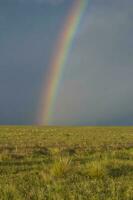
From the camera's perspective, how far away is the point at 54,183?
10.2m

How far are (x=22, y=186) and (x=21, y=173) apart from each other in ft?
8.54

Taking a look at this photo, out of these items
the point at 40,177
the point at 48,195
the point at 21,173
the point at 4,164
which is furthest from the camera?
the point at 4,164

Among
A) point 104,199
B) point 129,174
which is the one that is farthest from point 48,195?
point 129,174

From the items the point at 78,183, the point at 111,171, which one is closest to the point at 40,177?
the point at 78,183

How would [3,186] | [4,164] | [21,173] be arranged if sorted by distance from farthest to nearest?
[4,164] → [21,173] → [3,186]

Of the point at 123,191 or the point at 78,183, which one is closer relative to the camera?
the point at 123,191

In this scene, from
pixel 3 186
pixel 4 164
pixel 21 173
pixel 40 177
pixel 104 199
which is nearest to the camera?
pixel 104 199

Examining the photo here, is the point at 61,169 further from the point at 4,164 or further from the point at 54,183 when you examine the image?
the point at 4,164

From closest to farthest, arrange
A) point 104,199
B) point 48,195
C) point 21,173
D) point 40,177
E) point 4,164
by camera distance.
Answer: point 104,199
point 48,195
point 40,177
point 21,173
point 4,164

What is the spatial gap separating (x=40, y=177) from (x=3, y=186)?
191 cm

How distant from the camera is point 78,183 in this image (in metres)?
10.3

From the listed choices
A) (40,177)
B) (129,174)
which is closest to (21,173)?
(40,177)

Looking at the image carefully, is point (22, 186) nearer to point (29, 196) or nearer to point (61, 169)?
point (29, 196)

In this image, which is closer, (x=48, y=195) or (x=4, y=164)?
(x=48, y=195)
